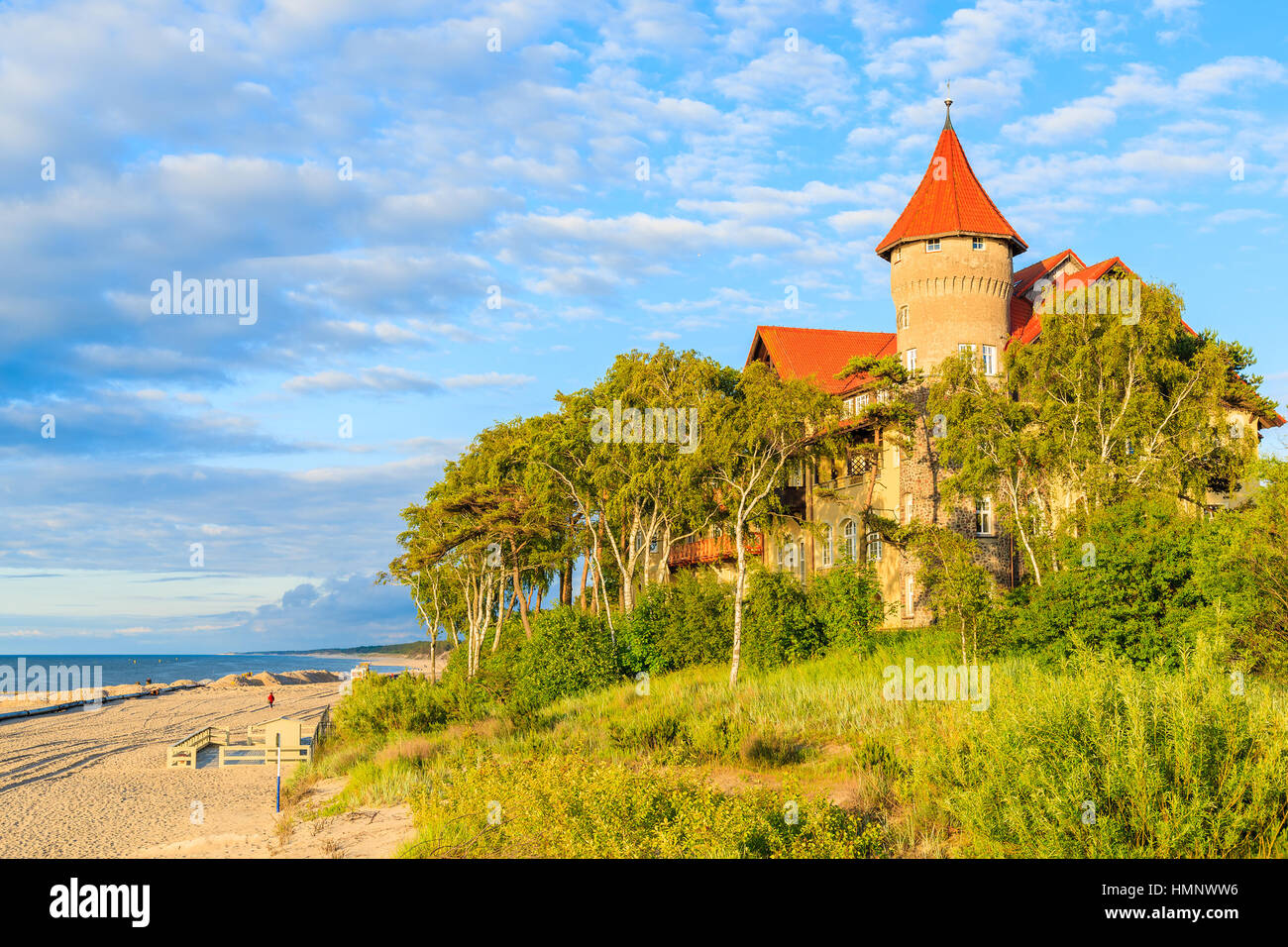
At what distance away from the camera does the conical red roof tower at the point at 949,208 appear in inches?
1548

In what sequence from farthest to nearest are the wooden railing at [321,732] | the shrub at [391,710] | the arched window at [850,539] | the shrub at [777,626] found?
Answer: the arched window at [850,539]
the shrub at [777,626]
the wooden railing at [321,732]
the shrub at [391,710]

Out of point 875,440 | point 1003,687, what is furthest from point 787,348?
point 1003,687

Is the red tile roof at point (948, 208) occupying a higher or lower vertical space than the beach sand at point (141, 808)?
higher

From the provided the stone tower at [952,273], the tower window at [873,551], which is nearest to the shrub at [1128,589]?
the tower window at [873,551]

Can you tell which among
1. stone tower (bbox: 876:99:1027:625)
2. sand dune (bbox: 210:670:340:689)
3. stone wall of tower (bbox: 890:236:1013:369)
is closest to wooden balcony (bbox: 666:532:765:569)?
stone tower (bbox: 876:99:1027:625)

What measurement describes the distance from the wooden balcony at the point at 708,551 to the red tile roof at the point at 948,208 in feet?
46.4

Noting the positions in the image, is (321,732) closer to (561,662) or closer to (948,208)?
(561,662)

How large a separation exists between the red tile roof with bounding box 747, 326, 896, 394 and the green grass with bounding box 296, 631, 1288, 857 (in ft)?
81.0

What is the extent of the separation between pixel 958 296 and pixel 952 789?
29.2 metres

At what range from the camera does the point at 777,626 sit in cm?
3447

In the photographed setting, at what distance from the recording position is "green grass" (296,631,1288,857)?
34.1ft

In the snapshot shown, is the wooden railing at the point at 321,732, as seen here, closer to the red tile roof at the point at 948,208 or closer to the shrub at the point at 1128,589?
the shrub at the point at 1128,589

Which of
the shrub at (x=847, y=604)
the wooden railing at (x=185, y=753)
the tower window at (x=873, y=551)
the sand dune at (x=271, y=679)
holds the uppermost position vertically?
the tower window at (x=873, y=551)

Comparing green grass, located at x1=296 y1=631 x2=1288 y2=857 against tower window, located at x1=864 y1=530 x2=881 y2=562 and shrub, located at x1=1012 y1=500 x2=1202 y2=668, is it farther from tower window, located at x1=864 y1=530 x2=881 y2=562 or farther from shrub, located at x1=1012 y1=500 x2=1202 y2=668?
tower window, located at x1=864 y1=530 x2=881 y2=562
